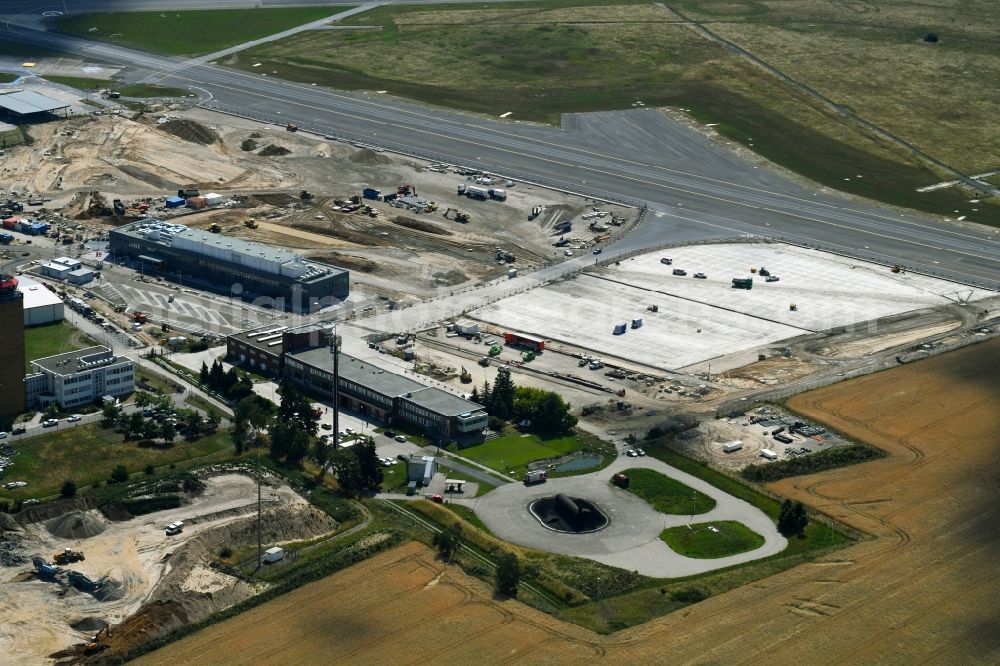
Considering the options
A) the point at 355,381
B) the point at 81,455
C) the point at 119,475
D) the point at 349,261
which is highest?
the point at 349,261

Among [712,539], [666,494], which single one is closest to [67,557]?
[666,494]

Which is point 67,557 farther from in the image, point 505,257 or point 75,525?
point 505,257

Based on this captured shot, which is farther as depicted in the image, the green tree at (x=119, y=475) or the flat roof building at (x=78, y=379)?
the flat roof building at (x=78, y=379)

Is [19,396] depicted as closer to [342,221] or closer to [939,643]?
[342,221]

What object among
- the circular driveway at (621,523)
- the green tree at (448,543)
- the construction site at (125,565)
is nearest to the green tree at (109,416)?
the construction site at (125,565)

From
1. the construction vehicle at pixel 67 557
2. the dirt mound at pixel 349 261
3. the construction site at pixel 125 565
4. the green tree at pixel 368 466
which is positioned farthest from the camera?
the dirt mound at pixel 349 261

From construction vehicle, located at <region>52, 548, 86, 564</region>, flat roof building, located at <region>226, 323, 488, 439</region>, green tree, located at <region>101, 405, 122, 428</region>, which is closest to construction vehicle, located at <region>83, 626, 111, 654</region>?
construction vehicle, located at <region>52, 548, 86, 564</region>

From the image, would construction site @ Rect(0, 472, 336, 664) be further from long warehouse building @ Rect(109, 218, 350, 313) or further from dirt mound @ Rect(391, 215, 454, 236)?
dirt mound @ Rect(391, 215, 454, 236)

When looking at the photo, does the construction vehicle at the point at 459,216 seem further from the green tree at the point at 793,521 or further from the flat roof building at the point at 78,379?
the green tree at the point at 793,521
